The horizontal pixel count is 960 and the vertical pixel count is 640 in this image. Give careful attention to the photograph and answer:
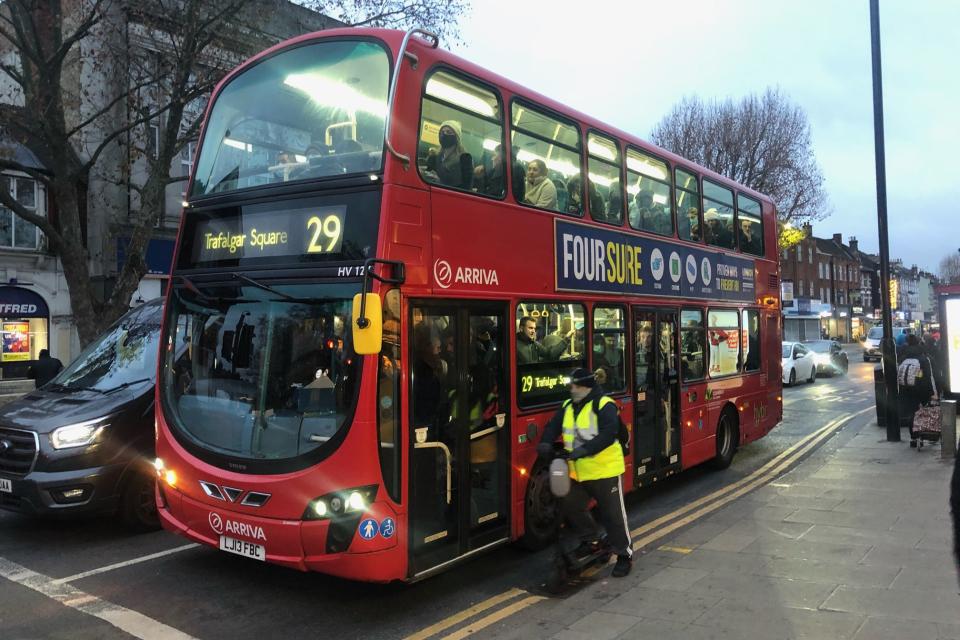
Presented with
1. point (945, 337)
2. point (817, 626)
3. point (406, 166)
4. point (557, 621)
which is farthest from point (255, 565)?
point (945, 337)

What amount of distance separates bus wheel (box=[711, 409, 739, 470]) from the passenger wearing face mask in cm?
623

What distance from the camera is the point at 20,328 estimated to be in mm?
21312

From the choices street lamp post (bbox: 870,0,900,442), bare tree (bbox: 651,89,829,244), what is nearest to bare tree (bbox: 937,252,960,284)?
bare tree (bbox: 651,89,829,244)

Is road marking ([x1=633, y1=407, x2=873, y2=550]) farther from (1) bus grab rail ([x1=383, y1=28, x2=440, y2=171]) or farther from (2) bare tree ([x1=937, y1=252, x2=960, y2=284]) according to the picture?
(2) bare tree ([x1=937, y1=252, x2=960, y2=284])

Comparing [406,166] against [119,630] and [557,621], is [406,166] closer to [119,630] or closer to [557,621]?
[557,621]

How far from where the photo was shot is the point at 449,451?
5.19m

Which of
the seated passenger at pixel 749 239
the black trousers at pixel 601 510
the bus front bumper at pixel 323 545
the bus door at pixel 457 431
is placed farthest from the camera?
the seated passenger at pixel 749 239

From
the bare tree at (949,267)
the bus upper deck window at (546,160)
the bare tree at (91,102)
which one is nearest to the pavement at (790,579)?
the bus upper deck window at (546,160)

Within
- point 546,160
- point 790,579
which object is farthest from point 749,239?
point 790,579

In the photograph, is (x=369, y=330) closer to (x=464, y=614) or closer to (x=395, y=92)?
(x=395, y=92)

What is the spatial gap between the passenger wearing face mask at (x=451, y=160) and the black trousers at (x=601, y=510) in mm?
2640

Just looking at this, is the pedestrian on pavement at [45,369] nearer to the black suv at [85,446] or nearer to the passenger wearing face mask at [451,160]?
the black suv at [85,446]

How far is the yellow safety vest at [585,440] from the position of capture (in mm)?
5445

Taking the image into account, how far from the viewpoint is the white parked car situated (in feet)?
79.6
